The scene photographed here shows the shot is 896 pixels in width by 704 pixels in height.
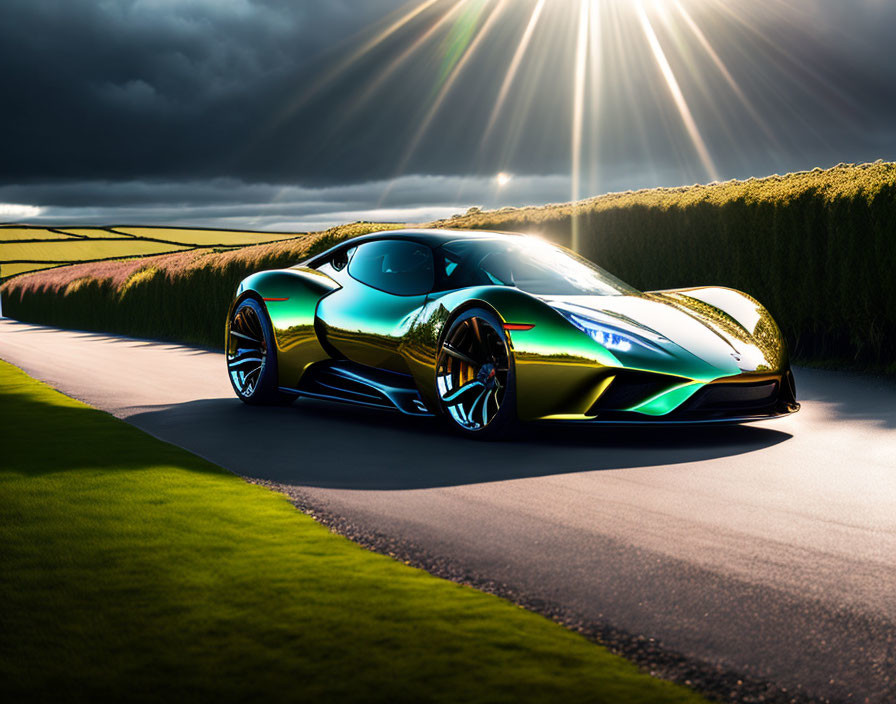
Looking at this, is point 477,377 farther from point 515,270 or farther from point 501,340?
point 515,270

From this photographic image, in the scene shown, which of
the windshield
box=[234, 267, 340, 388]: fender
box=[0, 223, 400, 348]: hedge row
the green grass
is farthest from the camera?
box=[0, 223, 400, 348]: hedge row

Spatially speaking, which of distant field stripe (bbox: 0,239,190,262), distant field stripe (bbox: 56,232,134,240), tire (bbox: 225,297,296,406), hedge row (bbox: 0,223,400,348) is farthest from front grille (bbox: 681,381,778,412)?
distant field stripe (bbox: 56,232,134,240)

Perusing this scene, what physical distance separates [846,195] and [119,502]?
8563mm

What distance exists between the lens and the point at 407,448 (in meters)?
6.75

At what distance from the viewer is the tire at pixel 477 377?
6.63 m

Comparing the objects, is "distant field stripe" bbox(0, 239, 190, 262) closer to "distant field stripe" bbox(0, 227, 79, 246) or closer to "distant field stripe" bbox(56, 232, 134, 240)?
"distant field stripe" bbox(0, 227, 79, 246)

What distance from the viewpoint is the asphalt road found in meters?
3.06

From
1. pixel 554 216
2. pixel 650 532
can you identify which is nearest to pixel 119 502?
pixel 650 532

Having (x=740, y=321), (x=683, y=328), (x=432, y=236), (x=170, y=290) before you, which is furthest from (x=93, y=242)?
(x=683, y=328)

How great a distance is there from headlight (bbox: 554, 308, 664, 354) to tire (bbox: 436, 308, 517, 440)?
503mm

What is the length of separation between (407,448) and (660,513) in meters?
2.44

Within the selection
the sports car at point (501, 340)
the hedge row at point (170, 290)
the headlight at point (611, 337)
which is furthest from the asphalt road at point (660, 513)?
the hedge row at point (170, 290)

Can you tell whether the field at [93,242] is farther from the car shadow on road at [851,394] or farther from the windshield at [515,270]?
the windshield at [515,270]

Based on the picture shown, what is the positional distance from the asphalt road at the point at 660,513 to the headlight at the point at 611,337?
658mm
